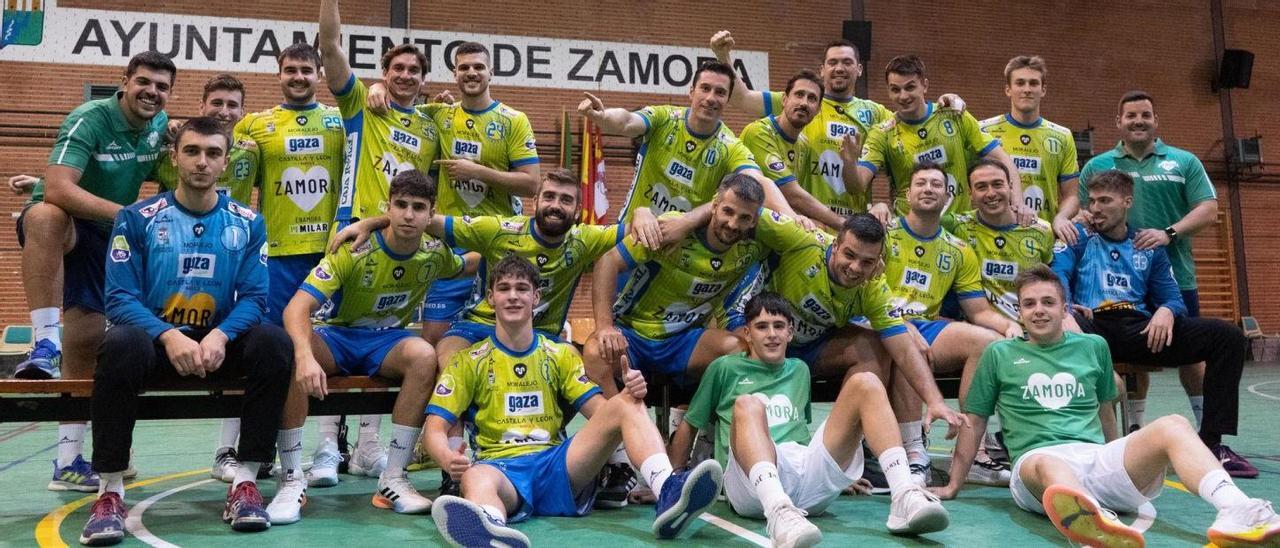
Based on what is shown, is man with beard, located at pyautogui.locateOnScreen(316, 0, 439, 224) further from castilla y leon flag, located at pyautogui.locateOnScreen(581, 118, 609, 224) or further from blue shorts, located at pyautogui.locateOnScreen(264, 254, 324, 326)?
castilla y leon flag, located at pyautogui.locateOnScreen(581, 118, 609, 224)

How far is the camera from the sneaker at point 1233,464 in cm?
517

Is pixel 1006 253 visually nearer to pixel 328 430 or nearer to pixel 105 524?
pixel 328 430

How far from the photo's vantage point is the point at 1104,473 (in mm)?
3912

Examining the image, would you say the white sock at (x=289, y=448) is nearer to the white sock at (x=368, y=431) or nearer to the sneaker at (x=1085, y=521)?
the white sock at (x=368, y=431)

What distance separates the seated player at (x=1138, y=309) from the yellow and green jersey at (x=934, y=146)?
2.64 ft

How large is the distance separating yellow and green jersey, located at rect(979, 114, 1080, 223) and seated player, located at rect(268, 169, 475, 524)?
149 inches

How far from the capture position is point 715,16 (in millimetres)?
14672

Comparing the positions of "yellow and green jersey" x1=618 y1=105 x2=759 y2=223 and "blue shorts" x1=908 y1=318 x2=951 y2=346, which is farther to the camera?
"yellow and green jersey" x1=618 y1=105 x2=759 y2=223

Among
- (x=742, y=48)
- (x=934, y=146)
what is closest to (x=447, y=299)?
(x=934, y=146)

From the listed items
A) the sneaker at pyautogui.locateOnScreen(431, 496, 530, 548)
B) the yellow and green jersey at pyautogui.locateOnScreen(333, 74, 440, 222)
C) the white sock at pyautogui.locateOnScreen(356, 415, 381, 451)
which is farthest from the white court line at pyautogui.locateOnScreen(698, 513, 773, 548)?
the yellow and green jersey at pyautogui.locateOnScreen(333, 74, 440, 222)

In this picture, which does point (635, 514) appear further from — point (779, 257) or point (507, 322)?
point (779, 257)

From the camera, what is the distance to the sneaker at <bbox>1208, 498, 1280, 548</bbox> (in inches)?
127

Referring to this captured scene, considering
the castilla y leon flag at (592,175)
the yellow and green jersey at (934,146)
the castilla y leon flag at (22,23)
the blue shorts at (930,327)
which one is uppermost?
the castilla y leon flag at (22,23)

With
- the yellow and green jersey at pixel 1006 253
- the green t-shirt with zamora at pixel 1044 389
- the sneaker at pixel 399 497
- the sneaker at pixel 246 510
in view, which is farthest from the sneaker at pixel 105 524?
the yellow and green jersey at pixel 1006 253
